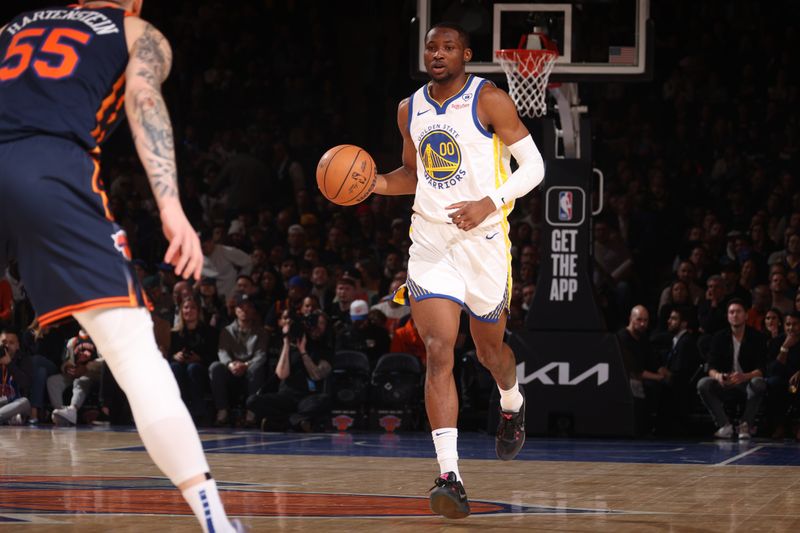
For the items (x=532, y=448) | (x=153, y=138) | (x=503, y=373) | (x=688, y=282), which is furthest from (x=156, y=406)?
(x=688, y=282)

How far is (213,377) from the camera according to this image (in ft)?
38.4

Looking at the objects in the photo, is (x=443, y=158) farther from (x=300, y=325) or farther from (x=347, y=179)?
(x=300, y=325)

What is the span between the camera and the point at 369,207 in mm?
14898

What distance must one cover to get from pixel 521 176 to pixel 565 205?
16.2ft

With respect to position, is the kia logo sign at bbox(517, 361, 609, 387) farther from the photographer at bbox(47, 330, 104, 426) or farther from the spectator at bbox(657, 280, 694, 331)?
the photographer at bbox(47, 330, 104, 426)

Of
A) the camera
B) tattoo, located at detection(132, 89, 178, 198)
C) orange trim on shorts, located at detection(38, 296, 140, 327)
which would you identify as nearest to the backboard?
the camera

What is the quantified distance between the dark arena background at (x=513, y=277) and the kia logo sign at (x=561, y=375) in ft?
0.06

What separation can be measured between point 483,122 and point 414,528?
2105mm

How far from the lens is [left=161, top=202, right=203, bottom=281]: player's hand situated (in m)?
3.38

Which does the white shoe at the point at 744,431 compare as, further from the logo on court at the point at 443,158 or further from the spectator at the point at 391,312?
the logo on court at the point at 443,158

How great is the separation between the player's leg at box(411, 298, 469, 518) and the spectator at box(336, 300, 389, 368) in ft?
20.2

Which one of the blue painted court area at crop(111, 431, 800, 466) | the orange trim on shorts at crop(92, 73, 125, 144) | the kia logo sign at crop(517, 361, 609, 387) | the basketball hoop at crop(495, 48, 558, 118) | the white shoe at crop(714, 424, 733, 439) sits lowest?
the white shoe at crop(714, 424, 733, 439)

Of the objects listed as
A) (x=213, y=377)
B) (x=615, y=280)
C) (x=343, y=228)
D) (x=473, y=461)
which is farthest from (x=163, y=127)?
(x=343, y=228)

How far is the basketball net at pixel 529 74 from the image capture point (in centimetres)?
935
